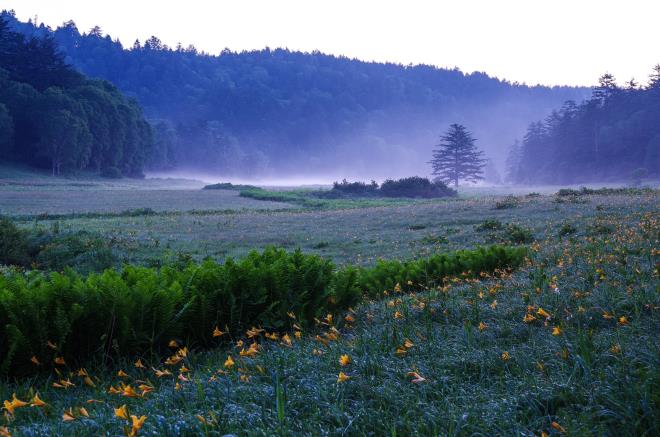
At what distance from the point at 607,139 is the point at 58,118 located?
250ft

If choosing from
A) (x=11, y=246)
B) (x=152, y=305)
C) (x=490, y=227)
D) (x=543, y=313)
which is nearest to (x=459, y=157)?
(x=490, y=227)

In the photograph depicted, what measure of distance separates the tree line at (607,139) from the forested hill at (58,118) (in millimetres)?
68413

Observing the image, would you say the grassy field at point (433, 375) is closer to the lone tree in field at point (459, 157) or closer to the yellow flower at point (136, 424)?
the yellow flower at point (136, 424)

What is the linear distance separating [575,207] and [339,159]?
159 meters

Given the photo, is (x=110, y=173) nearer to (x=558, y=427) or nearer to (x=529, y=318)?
(x=529, y=318)

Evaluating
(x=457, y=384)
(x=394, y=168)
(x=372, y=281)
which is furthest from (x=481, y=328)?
(x=394, y=168)

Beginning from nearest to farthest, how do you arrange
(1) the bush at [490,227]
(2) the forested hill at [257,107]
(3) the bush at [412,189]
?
(1) the bush at [490,227]
(3) the bush at [412,189]
(2) the forested hill at [257,107]

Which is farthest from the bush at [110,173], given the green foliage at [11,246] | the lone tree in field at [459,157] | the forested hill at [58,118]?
the green foliage at [11,246]

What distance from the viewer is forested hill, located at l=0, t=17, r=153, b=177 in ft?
206

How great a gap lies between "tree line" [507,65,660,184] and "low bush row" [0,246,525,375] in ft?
236

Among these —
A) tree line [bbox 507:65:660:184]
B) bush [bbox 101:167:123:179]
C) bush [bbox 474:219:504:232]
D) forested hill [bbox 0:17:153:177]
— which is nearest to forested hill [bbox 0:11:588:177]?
forested hill [bbox 0:17:153:177]

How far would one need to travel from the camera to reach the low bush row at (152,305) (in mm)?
4316

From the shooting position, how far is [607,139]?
260 feet

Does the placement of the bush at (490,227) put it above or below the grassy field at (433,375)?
above
